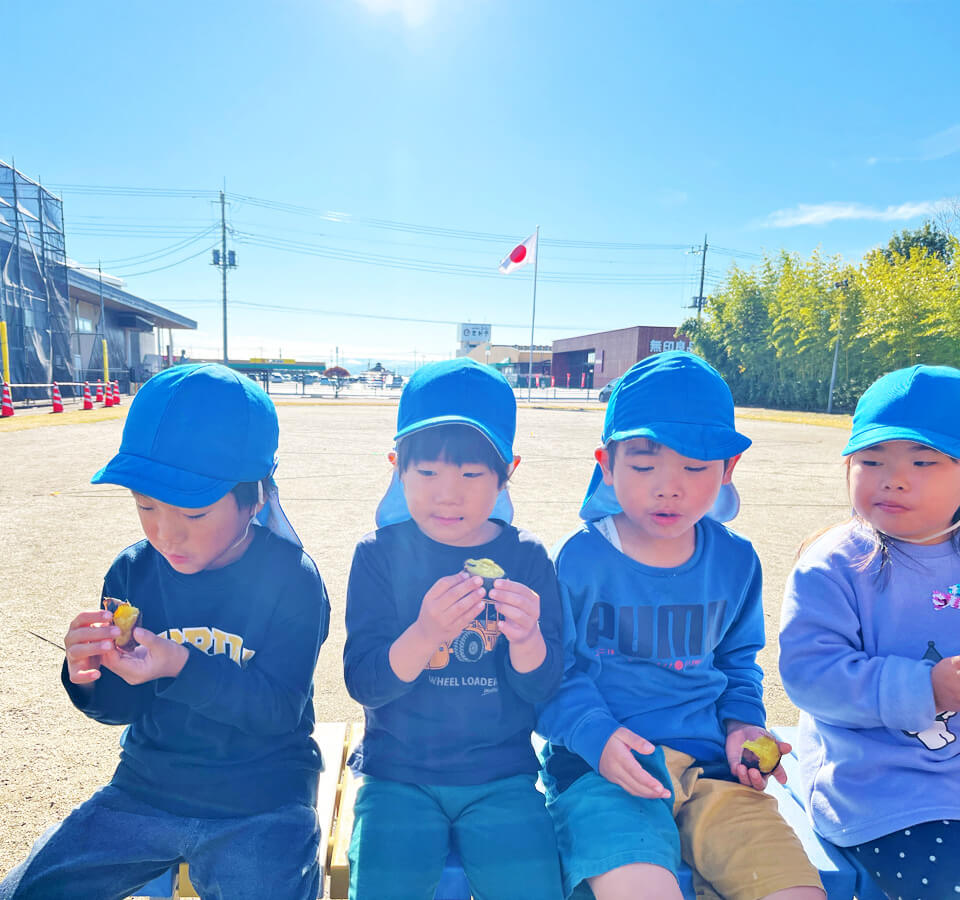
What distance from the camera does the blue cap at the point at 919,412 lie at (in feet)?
5.36

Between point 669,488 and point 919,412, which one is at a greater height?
point 919,412

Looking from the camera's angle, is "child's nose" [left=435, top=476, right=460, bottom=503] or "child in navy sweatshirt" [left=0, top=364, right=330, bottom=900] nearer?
"child in navy sweatshirt" [left=0, top=364, right=330, bottom=900]

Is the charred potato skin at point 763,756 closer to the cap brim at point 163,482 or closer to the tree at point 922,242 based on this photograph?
the cap brim at point 163,482

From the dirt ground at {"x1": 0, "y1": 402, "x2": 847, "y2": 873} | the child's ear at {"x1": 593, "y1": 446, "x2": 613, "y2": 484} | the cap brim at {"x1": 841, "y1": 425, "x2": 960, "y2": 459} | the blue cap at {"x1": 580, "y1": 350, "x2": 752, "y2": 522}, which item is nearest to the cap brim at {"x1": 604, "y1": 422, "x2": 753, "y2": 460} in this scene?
the blue cap at {"x1": 580, "y1": 350, "x2": 752, "y2": 522}

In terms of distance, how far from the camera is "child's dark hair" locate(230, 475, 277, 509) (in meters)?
1.65

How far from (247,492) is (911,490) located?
1.85 meters

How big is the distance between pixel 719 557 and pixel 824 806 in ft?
2.33

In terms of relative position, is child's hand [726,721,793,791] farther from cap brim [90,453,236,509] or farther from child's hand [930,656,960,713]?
cap brim [90,453,236,509]

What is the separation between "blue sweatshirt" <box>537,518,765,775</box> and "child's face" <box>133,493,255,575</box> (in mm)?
966

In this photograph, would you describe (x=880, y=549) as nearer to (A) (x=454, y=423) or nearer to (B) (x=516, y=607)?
(B) (x=516, y=607)

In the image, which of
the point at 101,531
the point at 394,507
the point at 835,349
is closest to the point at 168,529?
the point at 394,507

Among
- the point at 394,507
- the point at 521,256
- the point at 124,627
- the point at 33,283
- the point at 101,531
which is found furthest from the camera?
the point at 521,256

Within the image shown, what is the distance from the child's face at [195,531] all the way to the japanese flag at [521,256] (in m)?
29.4

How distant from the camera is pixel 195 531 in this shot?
1.57m
